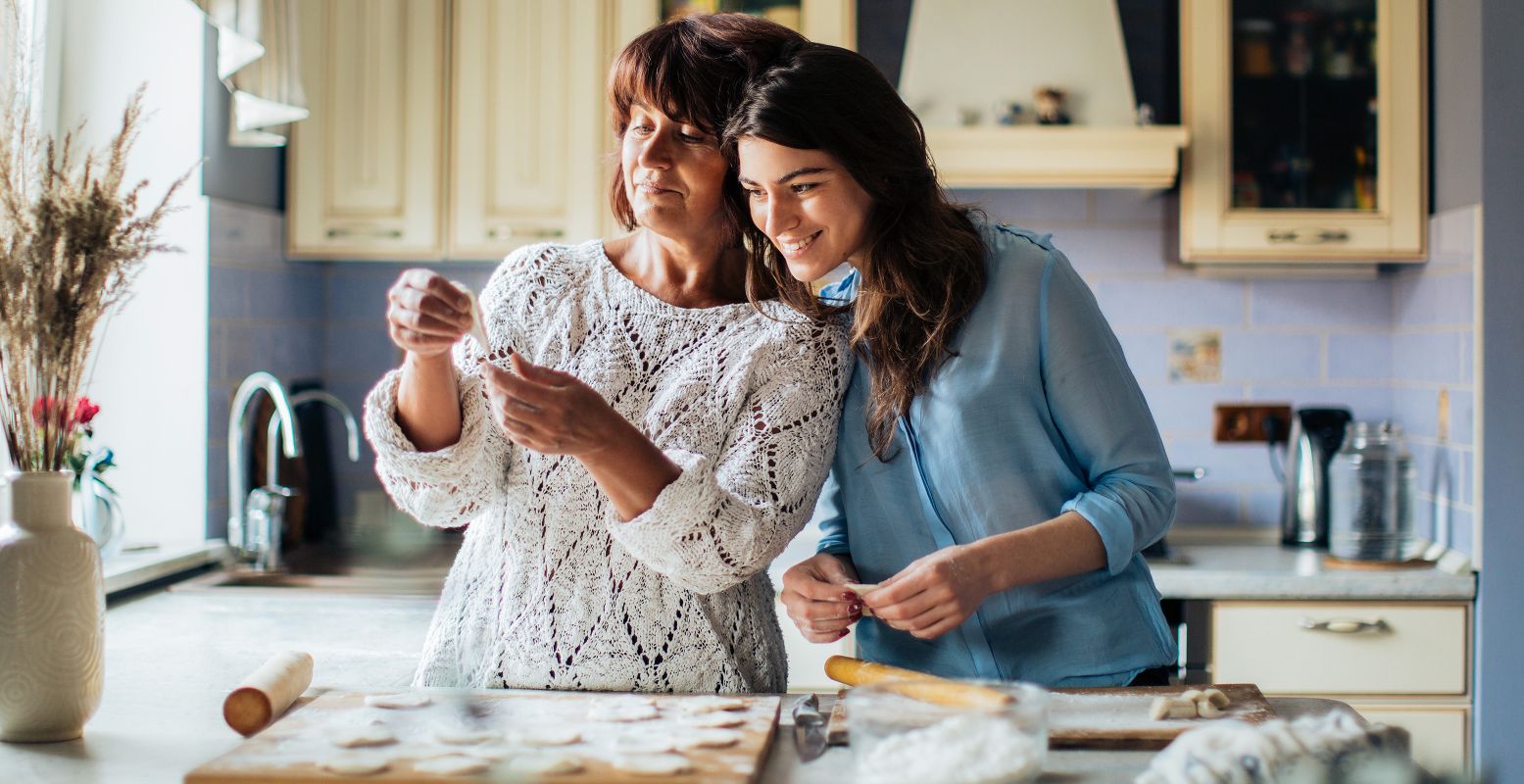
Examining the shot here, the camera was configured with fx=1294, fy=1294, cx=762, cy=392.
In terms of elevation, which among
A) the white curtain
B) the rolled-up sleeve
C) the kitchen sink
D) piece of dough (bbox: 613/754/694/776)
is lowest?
the kitchen sink

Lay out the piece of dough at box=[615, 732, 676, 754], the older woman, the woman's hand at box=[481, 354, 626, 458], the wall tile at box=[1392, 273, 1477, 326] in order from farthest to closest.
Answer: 1. the wall tile at box=[1392, 273, 1477, 326]
2. the older woman
3. the woman's hand at box=[481, 354, 626, 458]
4. the piece of dough at box=[615, 732, 676, 754]

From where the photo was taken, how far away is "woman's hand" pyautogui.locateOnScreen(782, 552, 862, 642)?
4.03 feet

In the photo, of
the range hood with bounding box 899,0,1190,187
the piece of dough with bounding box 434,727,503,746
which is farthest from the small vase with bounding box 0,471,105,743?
the range hood with bounding box 899,0,1190,187

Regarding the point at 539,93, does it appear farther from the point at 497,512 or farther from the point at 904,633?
the point at 904,633

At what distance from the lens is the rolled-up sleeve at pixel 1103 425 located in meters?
1.24

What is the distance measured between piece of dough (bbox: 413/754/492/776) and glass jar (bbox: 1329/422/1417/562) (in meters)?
1.98

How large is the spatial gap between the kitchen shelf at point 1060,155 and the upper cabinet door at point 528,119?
2.27ft

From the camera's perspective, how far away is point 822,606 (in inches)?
48.5

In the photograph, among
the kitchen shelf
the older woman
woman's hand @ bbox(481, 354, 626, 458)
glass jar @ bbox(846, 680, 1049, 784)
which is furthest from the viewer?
the kitchen shelf

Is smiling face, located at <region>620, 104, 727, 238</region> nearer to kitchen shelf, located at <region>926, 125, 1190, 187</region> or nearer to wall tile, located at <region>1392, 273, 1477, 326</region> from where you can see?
kitchen shelf, located at <region>926, 125, 1190, 187</region>

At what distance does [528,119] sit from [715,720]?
71.9 inches

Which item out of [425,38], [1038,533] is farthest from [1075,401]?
[425,38]

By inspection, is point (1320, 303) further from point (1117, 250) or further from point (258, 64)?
point (258, 64)

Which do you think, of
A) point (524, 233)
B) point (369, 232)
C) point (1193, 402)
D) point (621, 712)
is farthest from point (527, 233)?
point (621, 712)
